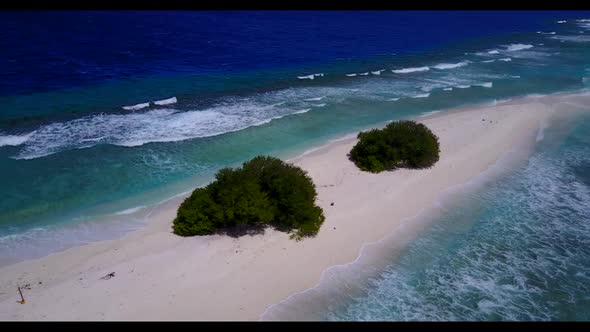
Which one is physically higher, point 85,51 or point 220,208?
point 85,51

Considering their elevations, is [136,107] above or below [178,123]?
above

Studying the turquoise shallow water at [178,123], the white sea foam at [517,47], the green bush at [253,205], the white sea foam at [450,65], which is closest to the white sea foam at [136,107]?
the turquoise shallow water at [178,123]

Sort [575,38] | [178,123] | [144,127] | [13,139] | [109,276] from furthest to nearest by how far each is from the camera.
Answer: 1. [575,38]
2. [178,123]
3. [144,127]
4. [13,139]
5. [109,276]

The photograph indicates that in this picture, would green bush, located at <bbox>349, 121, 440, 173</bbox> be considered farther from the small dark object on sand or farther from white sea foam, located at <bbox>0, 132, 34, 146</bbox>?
white sea foam, located at <bbox>0, 132, 34, 146</bbox>

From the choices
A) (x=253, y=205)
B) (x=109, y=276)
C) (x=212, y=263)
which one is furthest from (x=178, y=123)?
(x=109, y=276)

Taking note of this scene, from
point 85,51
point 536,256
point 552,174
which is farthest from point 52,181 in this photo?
point 85,51

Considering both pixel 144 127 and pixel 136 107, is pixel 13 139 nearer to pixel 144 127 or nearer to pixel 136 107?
pixel 144 127

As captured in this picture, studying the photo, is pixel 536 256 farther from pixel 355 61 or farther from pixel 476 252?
pixel 355 61
